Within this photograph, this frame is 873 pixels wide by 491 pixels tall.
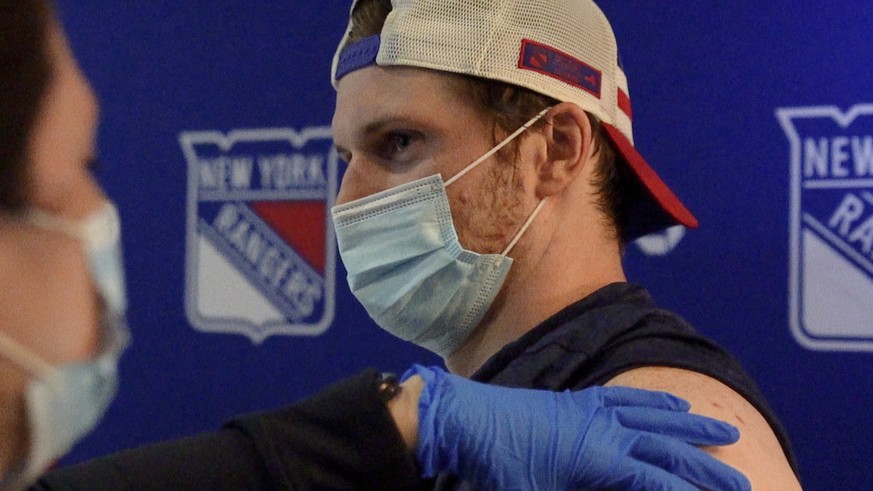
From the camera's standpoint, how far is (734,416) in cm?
80

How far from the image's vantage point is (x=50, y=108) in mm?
327

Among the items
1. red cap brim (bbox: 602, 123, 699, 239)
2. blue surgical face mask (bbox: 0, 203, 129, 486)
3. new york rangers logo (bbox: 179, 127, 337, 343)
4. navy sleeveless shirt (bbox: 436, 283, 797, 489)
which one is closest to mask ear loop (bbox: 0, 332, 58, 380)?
blue surgical face mask (bbox: 0, 203, 129, 486)

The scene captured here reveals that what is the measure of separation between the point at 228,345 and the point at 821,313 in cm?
129

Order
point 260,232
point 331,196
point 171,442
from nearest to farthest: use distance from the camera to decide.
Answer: point 171,442, point 331,196, point 260,232

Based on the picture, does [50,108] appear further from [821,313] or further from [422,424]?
[821,313]

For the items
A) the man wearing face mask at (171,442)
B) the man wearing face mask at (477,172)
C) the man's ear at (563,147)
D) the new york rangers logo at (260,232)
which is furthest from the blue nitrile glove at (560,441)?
the new york rangers logo at (260,232)

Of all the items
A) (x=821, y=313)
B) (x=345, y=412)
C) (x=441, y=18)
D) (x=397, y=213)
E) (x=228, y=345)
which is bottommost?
(x=228, y=345)

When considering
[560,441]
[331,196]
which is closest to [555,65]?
[560,441]

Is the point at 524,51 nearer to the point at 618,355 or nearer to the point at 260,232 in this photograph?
the point at 618,355

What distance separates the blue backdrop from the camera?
157cm

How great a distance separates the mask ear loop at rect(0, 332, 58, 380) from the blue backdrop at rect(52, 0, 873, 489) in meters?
1.46

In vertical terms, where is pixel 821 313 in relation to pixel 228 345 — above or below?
above

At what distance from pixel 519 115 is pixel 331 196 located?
3.38ft

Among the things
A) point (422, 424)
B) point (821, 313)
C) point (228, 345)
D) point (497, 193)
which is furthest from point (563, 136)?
point (228, 345)
